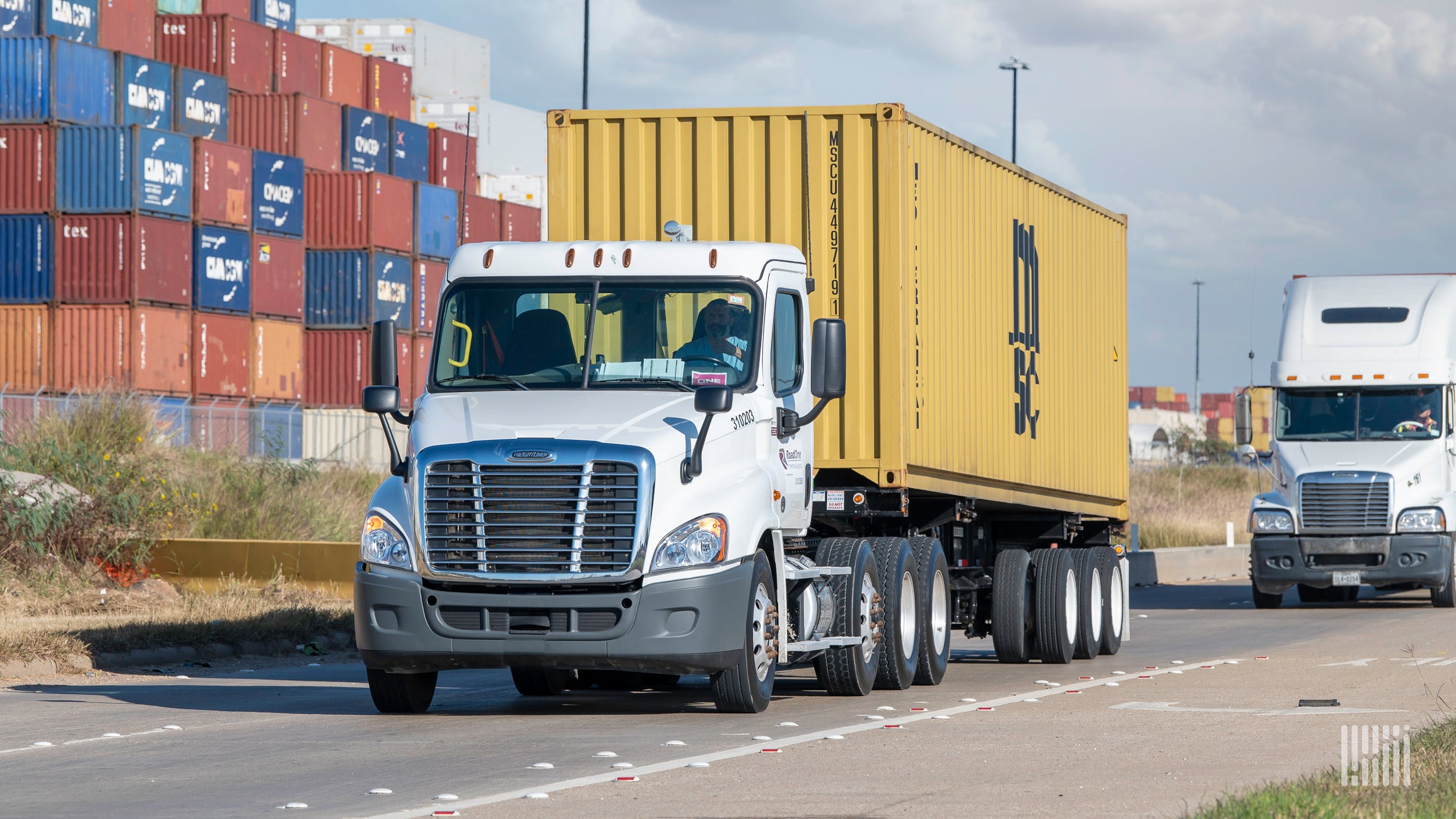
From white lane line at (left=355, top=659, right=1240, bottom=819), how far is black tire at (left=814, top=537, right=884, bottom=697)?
814 millimetres

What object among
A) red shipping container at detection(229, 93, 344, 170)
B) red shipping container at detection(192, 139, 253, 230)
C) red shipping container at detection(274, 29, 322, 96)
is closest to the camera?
red shipping container at detection(192, 139, 253, 230)

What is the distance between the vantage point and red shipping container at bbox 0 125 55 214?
44312 mm

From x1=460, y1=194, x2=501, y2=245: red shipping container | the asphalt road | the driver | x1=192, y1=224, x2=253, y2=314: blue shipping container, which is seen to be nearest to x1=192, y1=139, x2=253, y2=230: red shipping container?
x1=192, y1=224, x2=253, y2=314: blue shipping container

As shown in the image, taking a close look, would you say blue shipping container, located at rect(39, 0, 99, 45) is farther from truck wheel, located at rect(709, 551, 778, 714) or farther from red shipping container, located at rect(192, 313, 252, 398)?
truck wheel, located at rect(709, 551, 778, 714)

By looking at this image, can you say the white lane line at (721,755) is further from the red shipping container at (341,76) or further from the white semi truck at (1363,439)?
the red shipping container at (341,76)

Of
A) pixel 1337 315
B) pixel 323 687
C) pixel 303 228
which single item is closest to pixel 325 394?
pixel 303 228

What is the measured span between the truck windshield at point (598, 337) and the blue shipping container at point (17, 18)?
4002cm

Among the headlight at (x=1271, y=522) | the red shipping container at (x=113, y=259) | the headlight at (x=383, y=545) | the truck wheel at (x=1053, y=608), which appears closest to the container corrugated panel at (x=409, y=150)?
the red shipping container at (x=113, y=259)

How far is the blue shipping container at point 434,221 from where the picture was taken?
178 ft

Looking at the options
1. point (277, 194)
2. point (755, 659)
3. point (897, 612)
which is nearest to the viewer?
point (755, 659)

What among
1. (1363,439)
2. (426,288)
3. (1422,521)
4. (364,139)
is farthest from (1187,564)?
(364,139)

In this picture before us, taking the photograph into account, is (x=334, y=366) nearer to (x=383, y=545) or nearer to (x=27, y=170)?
(x=27, y=170)

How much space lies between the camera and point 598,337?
11758 millimetres

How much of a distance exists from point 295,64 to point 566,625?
49964 millimetres
